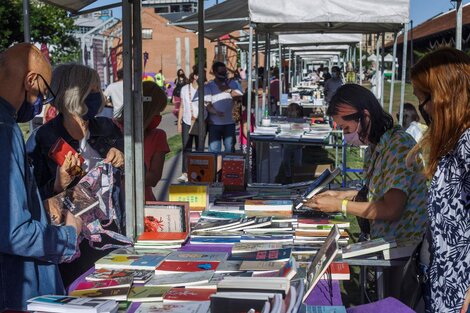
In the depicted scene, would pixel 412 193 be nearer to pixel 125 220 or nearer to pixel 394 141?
pixel 394 141

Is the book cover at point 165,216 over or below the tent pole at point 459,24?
below

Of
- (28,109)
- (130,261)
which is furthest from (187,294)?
(28,109)

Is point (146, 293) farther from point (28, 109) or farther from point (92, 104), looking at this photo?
point (92, 104)

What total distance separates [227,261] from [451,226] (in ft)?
3.38

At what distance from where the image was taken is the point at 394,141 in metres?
3.11

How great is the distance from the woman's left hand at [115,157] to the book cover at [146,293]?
40.0 inches

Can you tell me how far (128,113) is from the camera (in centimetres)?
319

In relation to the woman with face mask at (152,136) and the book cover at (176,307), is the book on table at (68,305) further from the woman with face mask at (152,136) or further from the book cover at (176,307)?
the woman with face mask at (152,136)

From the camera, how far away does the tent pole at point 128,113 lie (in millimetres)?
3148

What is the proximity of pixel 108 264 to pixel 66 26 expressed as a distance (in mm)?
19382

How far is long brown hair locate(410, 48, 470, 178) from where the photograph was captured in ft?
7.97

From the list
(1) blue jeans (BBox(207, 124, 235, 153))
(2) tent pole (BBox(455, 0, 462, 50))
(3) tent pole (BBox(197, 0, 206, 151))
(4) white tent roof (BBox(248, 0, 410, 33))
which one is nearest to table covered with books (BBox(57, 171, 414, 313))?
(2) tent pole (BBox(455, 0, 462, 50))

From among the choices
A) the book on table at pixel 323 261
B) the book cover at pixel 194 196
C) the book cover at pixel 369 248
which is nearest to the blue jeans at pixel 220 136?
the book cover at pixel 194 196

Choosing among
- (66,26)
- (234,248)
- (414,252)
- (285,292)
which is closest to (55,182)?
(234,248)
